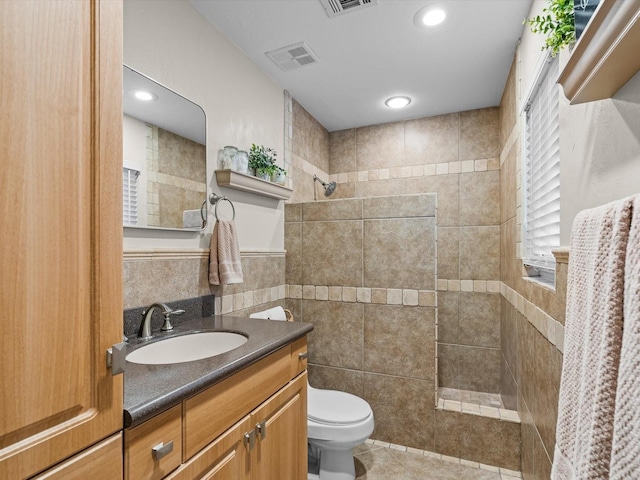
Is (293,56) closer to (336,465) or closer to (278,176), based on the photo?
(278,176)

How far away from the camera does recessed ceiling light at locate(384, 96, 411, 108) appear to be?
282cm

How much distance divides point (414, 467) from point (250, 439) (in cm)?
141

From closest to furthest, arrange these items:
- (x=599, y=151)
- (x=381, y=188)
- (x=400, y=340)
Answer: (x=599, y=151)
(x=400, y=340)
(x=381, y=188)

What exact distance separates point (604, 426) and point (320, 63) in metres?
2.35

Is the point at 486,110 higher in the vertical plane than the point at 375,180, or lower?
higher

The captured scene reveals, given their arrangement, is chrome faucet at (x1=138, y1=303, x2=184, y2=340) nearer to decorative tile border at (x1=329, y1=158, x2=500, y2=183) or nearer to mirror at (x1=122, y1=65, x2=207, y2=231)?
mirror at (x1=122, y1=65, x2=207, y2=231)

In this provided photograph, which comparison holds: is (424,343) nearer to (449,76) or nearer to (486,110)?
(449,76)

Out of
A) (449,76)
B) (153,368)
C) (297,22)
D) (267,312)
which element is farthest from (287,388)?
(449,76)

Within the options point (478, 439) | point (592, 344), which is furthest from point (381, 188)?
point (592, 344)

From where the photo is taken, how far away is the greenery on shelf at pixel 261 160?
7.11 ft

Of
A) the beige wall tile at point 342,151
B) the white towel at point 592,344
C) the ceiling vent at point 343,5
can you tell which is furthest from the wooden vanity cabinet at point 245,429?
the beige wall tile at point 342,151

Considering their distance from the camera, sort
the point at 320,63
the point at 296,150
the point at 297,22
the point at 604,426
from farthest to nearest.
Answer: the point at 296,150
the point at 320,63
the point at 297,22
the point at 604,426

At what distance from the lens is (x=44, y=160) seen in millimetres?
591

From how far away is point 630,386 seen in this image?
440 millimetres
